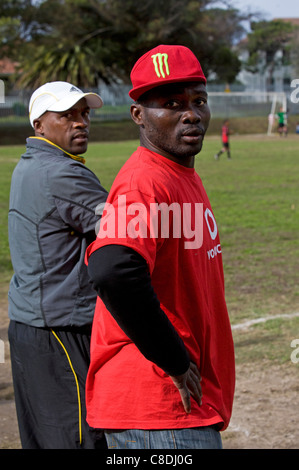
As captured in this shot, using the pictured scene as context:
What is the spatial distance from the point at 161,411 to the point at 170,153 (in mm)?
863

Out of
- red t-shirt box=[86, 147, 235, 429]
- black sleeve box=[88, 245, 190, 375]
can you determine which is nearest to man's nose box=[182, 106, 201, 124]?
red t-shirt box=[86, 147, 235, 429]

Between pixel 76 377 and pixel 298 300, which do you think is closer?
pixel 76 377

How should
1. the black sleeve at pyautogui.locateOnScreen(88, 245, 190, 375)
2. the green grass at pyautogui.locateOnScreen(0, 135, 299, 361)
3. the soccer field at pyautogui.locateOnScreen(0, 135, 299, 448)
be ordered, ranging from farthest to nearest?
the green grass at pyautogui.locateOnScreen(0, 135, 299, 361) → the soccer field at pyautogui.locateOnScreen(0, 135, 299, 448) → the black sleeve at pyautogui.locateOnScreen(88, 245, 190, 375)

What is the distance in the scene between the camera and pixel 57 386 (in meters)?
3.17

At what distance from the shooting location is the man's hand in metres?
2.10

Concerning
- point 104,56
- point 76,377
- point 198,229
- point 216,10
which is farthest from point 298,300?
point 216,10

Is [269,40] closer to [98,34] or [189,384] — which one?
[98,34]

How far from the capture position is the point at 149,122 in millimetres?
2283

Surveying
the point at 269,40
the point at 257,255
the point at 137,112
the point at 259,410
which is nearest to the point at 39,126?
the point at 137,112

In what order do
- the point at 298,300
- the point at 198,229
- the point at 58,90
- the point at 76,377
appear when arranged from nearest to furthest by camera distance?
the point at 198,229, the point at 76,377, the point at 58,90, the point at 298,300

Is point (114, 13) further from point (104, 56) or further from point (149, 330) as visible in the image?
point (149, 330)

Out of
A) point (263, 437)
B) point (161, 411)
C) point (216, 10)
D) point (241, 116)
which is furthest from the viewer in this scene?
point (216, 10)

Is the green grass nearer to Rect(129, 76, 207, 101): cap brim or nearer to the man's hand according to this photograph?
the man's hand

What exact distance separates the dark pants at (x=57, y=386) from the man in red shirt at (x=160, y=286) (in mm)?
862
